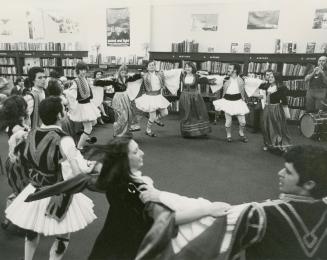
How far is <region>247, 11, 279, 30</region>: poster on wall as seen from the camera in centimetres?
743

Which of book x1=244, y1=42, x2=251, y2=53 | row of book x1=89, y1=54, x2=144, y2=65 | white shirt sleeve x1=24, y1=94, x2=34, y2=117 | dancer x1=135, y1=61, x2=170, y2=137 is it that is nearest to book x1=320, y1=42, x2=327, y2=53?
Result: book x1=244, y1=42, x2=251, y2=53

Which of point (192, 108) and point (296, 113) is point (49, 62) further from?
point (296, 113)

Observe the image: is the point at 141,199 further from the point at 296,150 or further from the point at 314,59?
the point at 314,59

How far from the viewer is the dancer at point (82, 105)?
499 centimetres

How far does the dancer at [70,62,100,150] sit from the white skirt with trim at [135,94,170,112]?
109 centimetres

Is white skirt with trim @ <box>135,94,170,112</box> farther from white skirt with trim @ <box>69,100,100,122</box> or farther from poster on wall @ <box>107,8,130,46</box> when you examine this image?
poster on wall @ <box>107,8,130,46</box>

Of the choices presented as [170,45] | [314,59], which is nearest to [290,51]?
[314,59]

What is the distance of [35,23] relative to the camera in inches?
375

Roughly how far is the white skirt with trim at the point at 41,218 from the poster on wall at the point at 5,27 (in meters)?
9.18

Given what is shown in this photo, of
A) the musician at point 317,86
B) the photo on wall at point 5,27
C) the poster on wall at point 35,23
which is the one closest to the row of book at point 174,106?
→ the musician at point 317,86

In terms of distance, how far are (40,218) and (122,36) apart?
7.28m

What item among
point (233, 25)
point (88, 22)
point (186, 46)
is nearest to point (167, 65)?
point (186, 46)

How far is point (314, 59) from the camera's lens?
22.9 feet

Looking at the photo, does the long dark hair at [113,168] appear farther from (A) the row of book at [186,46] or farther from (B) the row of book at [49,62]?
(B) the row of book at [49,62]
